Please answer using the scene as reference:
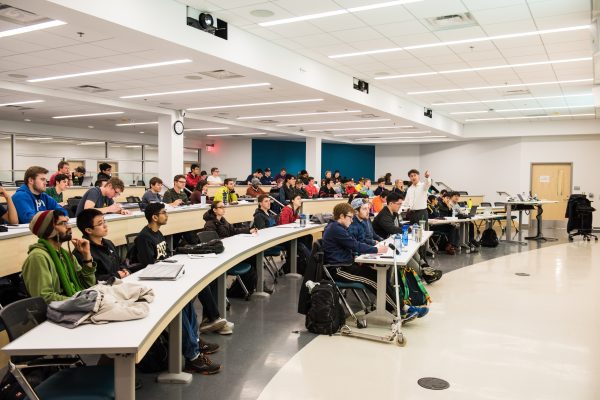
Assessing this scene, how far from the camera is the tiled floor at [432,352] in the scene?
3.49 metres

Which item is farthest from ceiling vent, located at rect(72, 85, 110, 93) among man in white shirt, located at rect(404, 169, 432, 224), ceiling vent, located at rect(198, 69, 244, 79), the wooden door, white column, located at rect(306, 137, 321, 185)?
the wooden door

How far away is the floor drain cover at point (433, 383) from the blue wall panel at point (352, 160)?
1814 cm

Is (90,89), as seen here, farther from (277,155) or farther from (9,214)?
(277,155)

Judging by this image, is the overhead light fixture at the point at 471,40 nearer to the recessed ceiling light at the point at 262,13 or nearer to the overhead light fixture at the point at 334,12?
the overhead light fixture at the point at 334,12

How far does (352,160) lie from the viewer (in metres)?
21.8

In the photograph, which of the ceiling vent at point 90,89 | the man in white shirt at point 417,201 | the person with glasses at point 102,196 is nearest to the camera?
the person with glasses at point 102,196

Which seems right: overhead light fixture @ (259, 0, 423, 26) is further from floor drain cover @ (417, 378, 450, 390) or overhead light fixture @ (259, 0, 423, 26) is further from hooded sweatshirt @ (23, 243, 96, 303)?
hooded sweatshirt @ (23, 243, 96, 303)

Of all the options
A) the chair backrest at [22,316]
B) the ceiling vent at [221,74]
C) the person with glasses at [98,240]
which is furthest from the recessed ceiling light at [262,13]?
the chair backrest at [22,316]

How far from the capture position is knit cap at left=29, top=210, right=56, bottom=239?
3059mm

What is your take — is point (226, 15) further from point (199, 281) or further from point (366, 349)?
point (366, 349)

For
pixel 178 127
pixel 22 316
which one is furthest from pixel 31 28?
pixel 178 127

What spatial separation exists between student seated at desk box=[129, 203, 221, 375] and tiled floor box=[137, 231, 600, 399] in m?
0.12

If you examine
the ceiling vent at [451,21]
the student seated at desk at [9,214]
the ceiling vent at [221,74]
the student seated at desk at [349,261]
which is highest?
the ceiling vent at [451,21]

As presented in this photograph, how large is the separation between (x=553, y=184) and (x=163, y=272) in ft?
51.5
